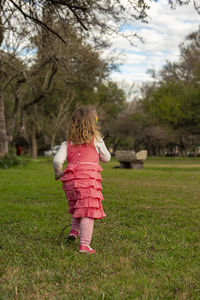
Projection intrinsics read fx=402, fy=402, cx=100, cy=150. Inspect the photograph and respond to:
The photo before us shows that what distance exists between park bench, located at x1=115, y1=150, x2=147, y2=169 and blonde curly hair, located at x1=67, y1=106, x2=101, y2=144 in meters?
17.2

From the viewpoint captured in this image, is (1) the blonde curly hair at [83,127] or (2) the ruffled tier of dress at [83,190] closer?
(2) the ruffled tier of dress at [83,190]

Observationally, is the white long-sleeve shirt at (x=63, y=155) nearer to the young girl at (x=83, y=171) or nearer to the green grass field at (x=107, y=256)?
the young girl at (x=83, y=171)

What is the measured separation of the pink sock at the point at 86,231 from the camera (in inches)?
162

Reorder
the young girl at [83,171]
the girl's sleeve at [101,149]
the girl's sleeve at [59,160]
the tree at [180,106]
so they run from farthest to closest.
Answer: the tree at [180,106]
the girl's sleeve at [101,149]
the girl's sleeve at [59,160]
the young girl at [83,171]

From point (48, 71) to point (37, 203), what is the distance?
14.9 m

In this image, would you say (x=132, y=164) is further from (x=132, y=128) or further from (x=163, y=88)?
(x=132, y=128)

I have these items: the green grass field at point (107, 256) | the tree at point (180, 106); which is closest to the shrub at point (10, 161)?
Answer: the tree at point (180, 106)

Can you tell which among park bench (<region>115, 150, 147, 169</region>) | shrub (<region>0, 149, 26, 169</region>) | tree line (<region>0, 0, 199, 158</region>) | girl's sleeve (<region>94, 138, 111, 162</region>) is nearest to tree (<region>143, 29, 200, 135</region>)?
tree line (<region>0, 0, 199, 158</region>)

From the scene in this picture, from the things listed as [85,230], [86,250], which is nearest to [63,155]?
[85,230]

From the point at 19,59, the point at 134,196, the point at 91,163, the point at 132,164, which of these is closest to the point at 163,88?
the point at 132,164

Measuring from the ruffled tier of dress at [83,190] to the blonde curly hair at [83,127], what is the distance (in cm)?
31

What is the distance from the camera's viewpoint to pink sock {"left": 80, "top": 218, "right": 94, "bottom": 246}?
4121mm

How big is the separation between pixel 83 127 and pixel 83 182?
597 mm

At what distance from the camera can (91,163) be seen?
4.37 m
